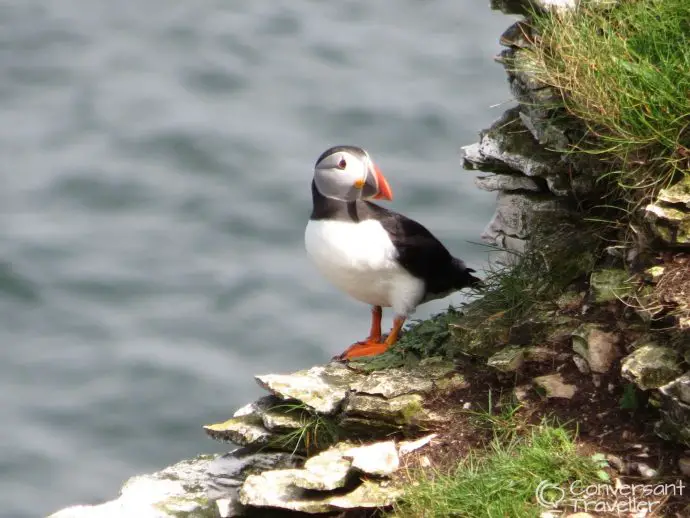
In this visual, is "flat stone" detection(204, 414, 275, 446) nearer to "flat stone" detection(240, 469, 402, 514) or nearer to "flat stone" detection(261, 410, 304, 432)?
"flat stone" detection(261, 410, 304, 432)

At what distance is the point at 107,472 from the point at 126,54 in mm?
6308

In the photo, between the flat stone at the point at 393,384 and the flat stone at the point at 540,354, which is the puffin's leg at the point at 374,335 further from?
the flat stone at the point at 540,354

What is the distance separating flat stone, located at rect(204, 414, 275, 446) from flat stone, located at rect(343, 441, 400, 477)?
629mm

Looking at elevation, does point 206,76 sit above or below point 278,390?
above

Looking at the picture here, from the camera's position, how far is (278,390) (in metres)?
5.85

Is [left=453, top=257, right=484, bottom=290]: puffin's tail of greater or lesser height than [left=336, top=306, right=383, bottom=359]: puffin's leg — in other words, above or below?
above

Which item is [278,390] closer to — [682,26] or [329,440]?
[329,440]

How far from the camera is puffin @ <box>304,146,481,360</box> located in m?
6.77

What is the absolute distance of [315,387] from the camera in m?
5.95

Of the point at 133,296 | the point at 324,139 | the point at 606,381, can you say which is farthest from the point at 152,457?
the point at 606,381

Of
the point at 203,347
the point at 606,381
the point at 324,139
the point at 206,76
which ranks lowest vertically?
the point at 606,381

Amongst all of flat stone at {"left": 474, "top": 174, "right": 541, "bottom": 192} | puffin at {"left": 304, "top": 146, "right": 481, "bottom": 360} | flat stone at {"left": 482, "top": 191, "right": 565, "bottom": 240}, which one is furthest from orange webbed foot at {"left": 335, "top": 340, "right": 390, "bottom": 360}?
flat stone at {"left": 474, "top": 174, "right": 541, "bottom": 192}

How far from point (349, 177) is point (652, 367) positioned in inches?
93.3

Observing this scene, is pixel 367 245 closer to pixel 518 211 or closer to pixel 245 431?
pixel 518 211
